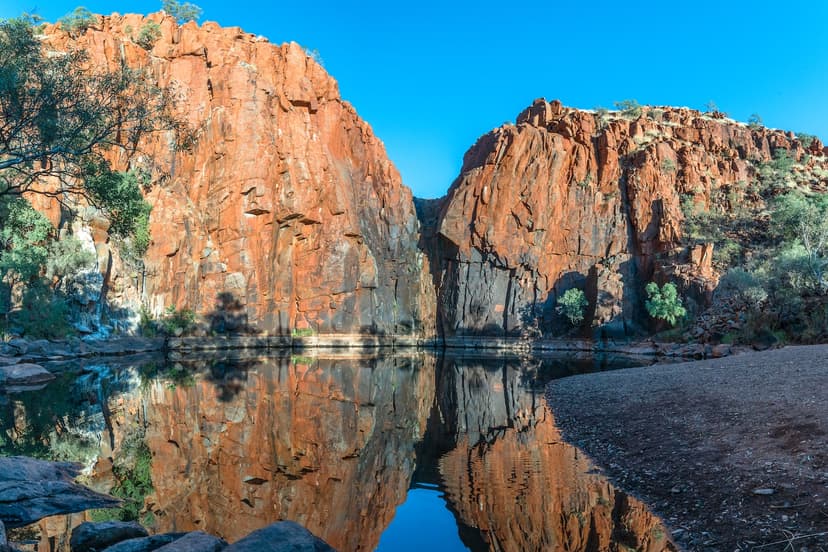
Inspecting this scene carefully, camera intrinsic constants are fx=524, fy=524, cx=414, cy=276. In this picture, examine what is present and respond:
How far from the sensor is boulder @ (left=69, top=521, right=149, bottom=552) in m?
6.16

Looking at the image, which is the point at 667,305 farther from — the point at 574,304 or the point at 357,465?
the point at 357,465

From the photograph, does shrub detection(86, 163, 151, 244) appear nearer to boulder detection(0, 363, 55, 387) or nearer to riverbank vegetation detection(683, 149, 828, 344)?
boulder detection(0, 363, 55, 387)

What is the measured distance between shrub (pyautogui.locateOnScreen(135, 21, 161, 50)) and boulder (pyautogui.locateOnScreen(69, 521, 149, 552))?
66677 mm

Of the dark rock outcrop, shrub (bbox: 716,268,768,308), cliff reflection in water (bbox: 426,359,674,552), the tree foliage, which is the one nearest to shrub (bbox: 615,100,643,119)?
the tree foliage

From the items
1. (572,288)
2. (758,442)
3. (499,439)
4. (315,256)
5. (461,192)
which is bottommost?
(499,439)

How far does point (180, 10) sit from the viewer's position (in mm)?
69625

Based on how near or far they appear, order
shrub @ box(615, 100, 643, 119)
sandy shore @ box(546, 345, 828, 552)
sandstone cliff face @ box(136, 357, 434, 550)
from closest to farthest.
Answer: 1. sandy shore @ box(546, 345, 828, 552)
2. sandstone cliff face @ box(136, 357, 434, 550)
3. shrub @ box(615, 100, 643, 119)

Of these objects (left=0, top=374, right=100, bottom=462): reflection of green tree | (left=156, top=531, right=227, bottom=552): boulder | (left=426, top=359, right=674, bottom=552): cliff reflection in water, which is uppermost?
(left=156, top=531, right=227, bottom=552): boulder

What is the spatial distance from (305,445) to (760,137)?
84.3 meters

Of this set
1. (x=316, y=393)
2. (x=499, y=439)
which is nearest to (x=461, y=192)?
(x=316, y=393)

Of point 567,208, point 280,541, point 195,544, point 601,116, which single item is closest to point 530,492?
point 280,541

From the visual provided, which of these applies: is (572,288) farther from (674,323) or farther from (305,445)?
(305,445)

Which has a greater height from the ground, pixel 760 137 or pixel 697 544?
pixel 760 137

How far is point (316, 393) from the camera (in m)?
21.1
